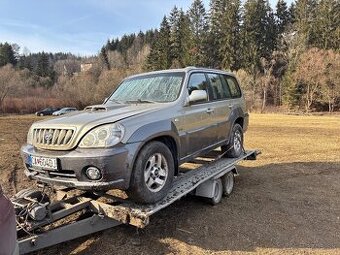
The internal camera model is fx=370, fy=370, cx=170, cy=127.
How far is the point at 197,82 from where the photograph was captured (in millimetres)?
6281

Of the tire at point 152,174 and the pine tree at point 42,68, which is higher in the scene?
the pine tree at point 42,68

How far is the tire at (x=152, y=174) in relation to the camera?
14.8ft

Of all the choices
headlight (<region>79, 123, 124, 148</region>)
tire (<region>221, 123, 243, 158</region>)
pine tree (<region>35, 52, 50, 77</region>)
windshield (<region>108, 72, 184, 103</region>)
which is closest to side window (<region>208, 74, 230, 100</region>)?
tire (<region>221, 123, 243, 158</region>)

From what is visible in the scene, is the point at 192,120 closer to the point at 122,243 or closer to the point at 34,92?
the point at 122,243

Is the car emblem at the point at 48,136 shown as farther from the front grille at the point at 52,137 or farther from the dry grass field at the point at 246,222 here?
the dry grass field at the point at 246,222

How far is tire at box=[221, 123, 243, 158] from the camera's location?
759 centimetres

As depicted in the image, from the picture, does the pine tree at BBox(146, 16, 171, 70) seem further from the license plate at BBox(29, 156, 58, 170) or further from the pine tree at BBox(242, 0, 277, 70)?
the license plate at BBox(29, 156, 58, 170)

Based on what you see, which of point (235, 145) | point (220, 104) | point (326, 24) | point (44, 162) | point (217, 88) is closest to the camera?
point (44, 162)

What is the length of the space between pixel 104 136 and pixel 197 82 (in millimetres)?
2484

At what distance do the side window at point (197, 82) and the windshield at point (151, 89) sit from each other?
0.18 meters

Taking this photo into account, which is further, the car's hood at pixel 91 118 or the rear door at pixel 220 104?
the rear door at pixel 220 104

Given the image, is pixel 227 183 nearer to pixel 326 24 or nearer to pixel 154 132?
pixel 154 132

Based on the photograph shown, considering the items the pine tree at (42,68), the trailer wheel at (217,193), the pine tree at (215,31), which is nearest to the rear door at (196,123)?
the trailer wheel at (217,193)

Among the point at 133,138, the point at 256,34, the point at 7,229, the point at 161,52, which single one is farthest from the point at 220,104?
the point at 161,52
